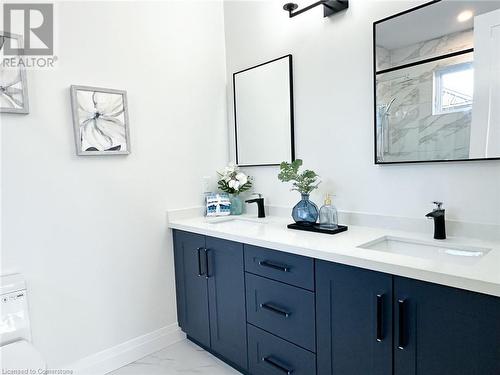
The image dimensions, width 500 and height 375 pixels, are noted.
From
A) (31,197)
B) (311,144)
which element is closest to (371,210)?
(311,144)

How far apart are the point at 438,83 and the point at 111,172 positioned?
1.89 m

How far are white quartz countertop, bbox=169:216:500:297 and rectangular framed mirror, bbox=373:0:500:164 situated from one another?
428mm

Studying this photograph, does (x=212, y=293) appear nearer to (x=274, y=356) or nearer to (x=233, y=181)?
(x=274, y=356)

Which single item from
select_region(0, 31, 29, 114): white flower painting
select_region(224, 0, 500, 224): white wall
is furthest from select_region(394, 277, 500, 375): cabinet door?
select_region(0, 31, 29, 114): white flower painting

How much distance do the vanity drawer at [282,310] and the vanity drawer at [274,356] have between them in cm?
4

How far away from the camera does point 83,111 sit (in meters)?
1.90

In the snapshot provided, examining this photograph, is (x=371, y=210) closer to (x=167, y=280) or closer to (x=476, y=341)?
(x=476, y=341)

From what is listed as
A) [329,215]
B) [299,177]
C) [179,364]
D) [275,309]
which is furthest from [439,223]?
[179,364]

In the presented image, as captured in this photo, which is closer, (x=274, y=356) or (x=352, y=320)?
(x=352, y=320)

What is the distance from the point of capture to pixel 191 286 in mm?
2215

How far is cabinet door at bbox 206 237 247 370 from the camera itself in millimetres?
1838

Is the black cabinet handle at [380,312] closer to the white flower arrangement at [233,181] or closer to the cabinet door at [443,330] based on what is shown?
the cabinet door at [443,330]

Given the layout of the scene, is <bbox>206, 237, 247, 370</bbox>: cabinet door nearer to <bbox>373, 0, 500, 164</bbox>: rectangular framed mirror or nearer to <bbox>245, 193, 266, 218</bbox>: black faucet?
<bbox>245, 193, 266, 218</bbox>: black faucet

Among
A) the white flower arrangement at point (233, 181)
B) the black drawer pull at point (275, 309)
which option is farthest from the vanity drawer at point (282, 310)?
the white flower arrangement at point (233, 181)
